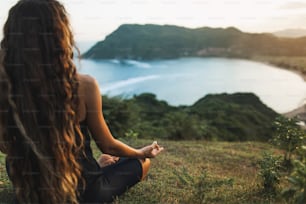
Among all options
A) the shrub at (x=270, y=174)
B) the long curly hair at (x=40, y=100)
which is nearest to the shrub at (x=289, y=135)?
the shrub at (x=270, y=174)

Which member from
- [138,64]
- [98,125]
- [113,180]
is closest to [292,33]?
[138,64]

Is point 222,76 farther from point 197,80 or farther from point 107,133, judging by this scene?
point 107,133

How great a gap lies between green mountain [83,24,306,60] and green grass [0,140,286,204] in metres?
1.31

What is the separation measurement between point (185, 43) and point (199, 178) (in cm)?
315

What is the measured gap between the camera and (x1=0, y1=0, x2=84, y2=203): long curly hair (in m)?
1.25

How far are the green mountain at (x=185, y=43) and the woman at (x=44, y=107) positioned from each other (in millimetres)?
2891

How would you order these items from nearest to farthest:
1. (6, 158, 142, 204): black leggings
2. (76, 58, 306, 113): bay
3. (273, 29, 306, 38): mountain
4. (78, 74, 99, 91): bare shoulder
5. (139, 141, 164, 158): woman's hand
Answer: (78, 74, 99, 91): bare shoulder < (6, 158, 142, 204): black leggings < (139, 141, 164, 158): woman's hand < (273, 29, 306, 38): mountain < (76, 58, 306, 113): bay

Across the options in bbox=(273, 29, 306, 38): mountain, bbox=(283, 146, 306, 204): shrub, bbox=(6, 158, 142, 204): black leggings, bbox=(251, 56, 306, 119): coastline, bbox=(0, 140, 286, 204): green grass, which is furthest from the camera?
bbox=(251, 56, 306, 119): coastline

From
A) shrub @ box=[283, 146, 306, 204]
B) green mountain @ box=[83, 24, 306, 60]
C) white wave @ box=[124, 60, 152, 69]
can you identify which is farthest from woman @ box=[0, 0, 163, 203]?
white wave @ box=[124, 60, 152, 69]

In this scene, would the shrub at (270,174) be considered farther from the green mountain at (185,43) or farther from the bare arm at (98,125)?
the green mountain at (185,43)

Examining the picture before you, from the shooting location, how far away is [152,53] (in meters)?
4.83

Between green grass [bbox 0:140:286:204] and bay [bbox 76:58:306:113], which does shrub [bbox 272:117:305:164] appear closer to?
green grass [bbox 0:140:286:204]

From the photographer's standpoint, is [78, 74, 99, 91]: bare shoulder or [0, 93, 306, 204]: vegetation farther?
[0, 93, 306, 204]: vegetation

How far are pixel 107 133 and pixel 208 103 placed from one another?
12.6ft
